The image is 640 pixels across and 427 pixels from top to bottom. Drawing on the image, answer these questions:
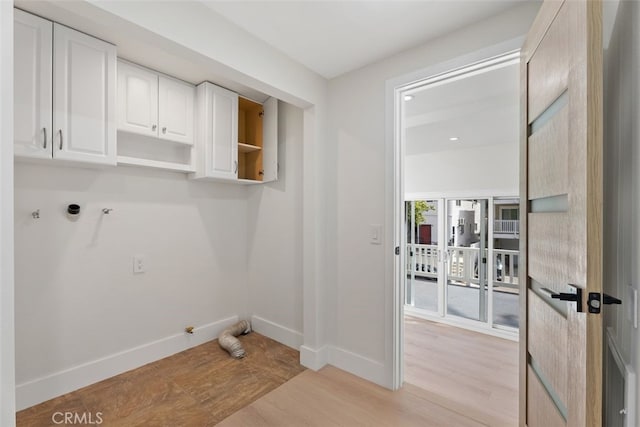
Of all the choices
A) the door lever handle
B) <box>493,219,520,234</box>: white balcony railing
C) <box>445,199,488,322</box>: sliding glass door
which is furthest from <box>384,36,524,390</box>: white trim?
<box>493,219,520,234</box>: white balcony railing

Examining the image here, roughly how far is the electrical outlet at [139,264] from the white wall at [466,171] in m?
3.68

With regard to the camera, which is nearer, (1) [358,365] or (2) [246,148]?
(1) [358,365]

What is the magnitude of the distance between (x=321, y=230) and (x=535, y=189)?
1.54 meters

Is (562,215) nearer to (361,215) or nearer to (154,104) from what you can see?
(361,215)

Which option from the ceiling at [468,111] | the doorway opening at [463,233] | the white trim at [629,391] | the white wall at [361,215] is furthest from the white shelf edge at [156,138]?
the white trim at [629,391]

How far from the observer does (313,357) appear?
2.41 metres

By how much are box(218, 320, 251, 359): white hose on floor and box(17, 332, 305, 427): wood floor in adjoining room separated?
6 cm

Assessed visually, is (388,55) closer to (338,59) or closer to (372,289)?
(338,59)

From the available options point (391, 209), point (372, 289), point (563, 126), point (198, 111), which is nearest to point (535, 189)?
point (563, 126)

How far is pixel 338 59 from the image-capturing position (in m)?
2.21

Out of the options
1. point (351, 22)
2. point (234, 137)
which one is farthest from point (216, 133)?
point (351, 22)

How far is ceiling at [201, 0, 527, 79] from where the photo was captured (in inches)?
64.4

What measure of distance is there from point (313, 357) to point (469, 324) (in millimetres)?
2288

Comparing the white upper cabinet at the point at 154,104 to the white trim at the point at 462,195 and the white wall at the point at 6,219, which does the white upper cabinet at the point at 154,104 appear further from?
the white trim at the point at 462,195
